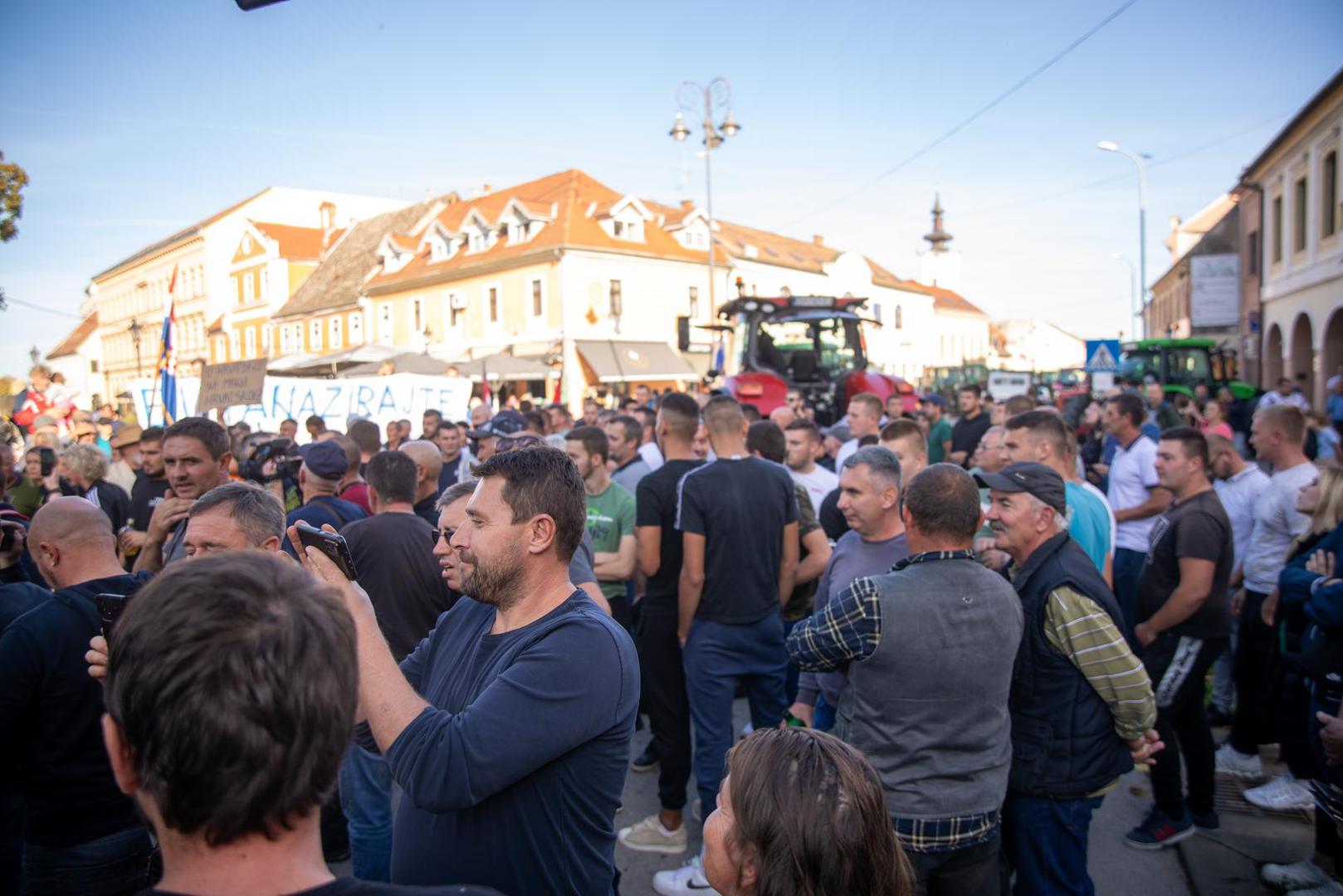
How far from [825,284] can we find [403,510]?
156ft

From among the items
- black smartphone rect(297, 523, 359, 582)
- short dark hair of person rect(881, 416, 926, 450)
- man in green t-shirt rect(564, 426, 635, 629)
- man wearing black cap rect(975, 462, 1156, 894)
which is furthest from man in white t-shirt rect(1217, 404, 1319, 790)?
black smartphone rect(297, 523, 359, 582)

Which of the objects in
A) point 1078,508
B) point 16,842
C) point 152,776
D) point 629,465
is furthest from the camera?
point 629,465

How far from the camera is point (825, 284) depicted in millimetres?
49656

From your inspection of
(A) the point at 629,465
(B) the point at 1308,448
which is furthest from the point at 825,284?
(A) the point at 629,465

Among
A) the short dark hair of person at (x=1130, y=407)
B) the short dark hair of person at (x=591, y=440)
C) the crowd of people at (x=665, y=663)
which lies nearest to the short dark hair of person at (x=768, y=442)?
the crowd of people at (x=665, y=663)

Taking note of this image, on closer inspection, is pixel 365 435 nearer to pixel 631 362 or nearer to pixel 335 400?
pixel 335 400

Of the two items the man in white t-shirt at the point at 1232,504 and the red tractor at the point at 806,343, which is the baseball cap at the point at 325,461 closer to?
the man in white t-shirt at the point at 1232,504

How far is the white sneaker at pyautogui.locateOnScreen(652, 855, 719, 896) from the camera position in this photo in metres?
4.08

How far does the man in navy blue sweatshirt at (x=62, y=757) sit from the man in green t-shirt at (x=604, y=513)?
2.72 meters

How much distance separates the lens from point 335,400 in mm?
12930

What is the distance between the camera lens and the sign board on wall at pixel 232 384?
35.4 ft

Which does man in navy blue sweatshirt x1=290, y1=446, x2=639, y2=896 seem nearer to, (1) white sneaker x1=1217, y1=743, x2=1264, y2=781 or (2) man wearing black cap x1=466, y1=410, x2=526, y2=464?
(1) white sneaker x1=1217, y1=743, x2=1264, y2=781

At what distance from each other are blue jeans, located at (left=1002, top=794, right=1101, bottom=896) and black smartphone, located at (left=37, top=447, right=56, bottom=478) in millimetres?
7391

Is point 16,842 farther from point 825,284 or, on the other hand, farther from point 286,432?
point 825,284
